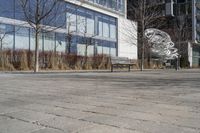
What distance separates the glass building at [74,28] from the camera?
27922 millimetres

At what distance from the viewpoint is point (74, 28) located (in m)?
35.4

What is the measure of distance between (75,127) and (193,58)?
65.0 metres

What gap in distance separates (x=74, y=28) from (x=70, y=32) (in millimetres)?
1293

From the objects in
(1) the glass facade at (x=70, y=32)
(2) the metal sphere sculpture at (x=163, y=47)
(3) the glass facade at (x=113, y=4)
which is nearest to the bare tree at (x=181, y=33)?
(2) the metal sphere sculpture at (x=163, y=47)

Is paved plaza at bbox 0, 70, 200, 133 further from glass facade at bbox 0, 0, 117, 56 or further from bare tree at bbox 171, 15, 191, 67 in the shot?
bare tree at bbox 171, 15, 191, 67

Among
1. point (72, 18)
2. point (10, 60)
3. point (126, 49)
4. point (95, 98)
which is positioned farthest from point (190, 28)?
point (95, 98)

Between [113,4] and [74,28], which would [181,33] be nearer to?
[113,4]

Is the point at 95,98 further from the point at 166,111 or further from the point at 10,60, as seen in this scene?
the point at 10,60

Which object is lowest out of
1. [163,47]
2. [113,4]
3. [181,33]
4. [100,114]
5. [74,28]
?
[100,114]

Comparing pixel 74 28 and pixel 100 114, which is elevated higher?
pixel 74 28

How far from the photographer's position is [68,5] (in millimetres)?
32812

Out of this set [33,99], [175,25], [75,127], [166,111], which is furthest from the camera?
[175,25]

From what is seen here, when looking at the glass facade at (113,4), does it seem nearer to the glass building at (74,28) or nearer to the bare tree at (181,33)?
the glass building at (74,28)

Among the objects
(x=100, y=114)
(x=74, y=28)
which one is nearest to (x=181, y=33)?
(x=74, y=28)
